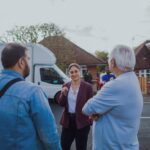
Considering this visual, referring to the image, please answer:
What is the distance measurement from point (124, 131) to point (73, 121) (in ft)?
6.38

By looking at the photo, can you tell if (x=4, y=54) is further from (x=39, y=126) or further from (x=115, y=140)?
(x=115, y=140)

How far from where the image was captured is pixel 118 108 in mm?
3486

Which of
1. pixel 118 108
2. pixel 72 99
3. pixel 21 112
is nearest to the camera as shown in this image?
pixel 21 112

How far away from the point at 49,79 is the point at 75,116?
13057mm

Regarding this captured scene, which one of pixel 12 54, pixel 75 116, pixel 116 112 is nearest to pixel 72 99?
pixel 75 116

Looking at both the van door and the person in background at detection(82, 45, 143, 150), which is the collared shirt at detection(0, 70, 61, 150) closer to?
the person in background at detection(82, 45, 143, 150)

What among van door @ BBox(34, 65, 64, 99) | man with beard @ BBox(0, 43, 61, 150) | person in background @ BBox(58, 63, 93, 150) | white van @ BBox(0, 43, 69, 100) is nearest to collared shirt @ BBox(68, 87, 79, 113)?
person in background @ BBox(58, 63, 93, 150)

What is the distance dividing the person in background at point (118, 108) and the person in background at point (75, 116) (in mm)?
1803

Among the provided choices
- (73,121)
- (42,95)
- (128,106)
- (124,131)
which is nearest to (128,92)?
(128,106)

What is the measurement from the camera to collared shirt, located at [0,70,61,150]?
2.97 m

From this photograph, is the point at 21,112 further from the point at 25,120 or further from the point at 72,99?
the point at 72,99

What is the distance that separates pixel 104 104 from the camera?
3.48 meters

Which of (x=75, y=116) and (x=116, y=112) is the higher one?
(x=116, y=112)

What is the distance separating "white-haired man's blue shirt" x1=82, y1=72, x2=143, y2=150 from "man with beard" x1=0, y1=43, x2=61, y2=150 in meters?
0.58
